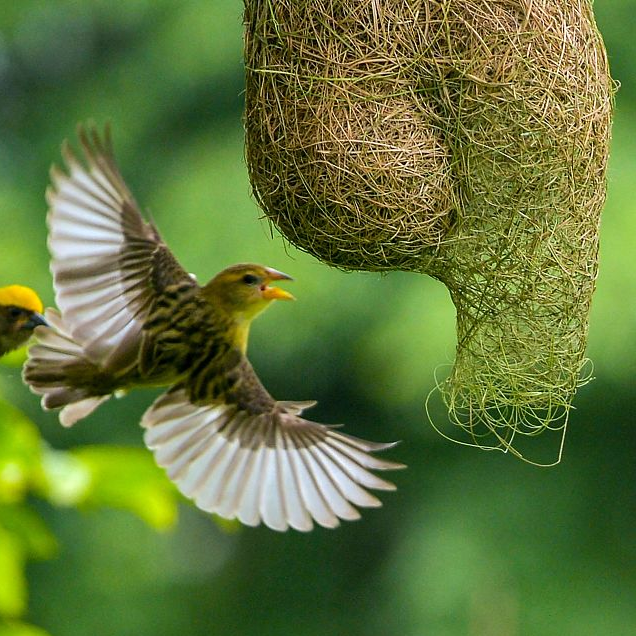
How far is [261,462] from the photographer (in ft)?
8.53

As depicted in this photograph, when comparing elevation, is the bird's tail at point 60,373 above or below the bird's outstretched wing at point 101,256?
below

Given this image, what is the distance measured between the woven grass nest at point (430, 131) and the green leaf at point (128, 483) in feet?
1.52

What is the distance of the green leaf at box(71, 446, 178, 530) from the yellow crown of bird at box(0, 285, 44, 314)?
41 centimetres

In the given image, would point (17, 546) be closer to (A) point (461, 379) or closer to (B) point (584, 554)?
(A) point (461, 379)

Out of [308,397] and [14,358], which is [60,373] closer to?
[14,358]

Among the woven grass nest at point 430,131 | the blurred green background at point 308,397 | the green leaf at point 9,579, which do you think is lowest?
the blurred green background at point 308,397

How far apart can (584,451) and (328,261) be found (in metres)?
4.36

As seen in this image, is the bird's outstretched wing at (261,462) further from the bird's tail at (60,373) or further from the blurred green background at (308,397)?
the blurred green background at (308,397)

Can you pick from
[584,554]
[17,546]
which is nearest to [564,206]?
[17,546]

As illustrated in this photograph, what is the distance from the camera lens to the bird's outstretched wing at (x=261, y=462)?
2.48 meters

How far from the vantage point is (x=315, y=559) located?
7.21 meters

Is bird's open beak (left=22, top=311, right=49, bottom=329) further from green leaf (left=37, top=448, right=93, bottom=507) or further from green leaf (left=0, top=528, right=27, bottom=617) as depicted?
green leaf (left=0, top=528, right=27, bottom=617)

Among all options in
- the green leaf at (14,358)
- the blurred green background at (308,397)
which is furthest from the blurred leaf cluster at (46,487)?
the blurred green background at (308,397)

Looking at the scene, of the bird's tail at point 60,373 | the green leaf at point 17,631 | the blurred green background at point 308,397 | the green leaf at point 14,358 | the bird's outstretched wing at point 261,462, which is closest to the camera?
the green leaf at point 17,631
